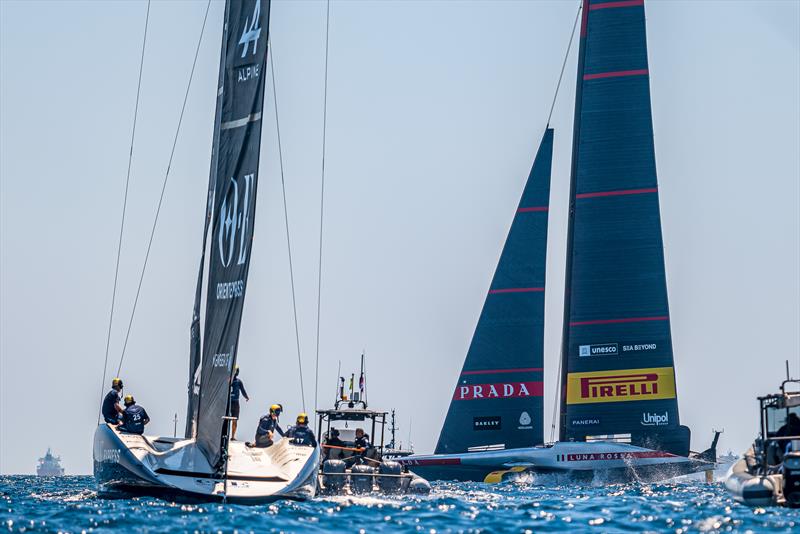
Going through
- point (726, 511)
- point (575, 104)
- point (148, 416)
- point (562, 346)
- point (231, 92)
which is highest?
point (575, 104)

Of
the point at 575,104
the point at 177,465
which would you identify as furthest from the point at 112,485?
the point at 575,104

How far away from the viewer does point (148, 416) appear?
24.8m

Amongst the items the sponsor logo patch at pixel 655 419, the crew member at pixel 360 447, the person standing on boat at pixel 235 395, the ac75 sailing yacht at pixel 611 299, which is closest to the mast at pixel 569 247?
the ac75 sailing yacht at pixel 611 299

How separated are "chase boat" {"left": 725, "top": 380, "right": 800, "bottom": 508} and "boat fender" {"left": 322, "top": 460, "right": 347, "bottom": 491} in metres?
8.40

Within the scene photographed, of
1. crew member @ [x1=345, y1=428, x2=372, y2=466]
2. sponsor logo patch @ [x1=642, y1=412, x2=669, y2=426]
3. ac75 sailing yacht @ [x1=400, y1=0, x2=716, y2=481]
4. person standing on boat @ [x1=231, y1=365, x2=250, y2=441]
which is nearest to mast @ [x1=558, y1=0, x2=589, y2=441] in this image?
ac75 sailing yacht @ [x1=400, y1=0, x2=716, y2=481]

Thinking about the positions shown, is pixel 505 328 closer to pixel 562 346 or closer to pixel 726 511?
pixel 562 346

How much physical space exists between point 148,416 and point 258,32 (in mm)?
8082

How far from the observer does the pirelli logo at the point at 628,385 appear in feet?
135

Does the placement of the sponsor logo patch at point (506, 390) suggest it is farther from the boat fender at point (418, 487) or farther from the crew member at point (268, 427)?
the crew member at point (268, 427)

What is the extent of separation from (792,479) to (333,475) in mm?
10063

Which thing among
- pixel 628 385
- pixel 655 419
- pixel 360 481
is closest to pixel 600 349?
pixel 628 385

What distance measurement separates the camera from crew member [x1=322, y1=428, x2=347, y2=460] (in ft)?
96.1

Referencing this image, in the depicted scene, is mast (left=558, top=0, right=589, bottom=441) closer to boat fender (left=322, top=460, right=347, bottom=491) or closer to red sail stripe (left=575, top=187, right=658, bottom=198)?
red sail stripe (left=575, top=187, right=658, bottom=198)

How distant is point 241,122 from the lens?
23859 mm
